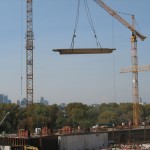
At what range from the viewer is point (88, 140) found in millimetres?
56469

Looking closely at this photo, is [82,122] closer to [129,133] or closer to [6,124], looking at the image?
[6,124]

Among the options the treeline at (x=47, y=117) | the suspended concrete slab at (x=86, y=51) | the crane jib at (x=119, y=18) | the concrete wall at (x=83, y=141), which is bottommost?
the concrete wall at (x=83, y=141)

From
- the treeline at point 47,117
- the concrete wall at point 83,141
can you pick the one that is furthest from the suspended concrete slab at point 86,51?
the treeline at point 47,117

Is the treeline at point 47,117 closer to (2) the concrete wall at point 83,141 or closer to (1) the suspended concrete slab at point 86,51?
(2) the concrete wall at point 83,141

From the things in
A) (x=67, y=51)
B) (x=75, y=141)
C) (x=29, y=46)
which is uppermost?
(x=29, y=46)

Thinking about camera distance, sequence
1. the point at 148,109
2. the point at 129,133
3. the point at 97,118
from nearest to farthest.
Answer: the point at 129,133
the point at 97,118
the point at 148,109

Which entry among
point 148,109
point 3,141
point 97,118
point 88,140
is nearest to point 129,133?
point 88,140

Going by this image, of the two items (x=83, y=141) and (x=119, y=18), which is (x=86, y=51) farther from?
(x=119, y=18)

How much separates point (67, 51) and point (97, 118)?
297 ft

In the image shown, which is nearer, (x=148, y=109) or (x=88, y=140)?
(x=88, y=140)

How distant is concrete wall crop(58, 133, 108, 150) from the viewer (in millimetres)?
53519

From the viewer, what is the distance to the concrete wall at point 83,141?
53.5 m

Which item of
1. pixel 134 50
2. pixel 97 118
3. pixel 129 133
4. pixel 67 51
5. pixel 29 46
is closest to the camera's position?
pixel 67 51

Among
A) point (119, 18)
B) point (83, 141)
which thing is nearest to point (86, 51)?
point (83, 141)
